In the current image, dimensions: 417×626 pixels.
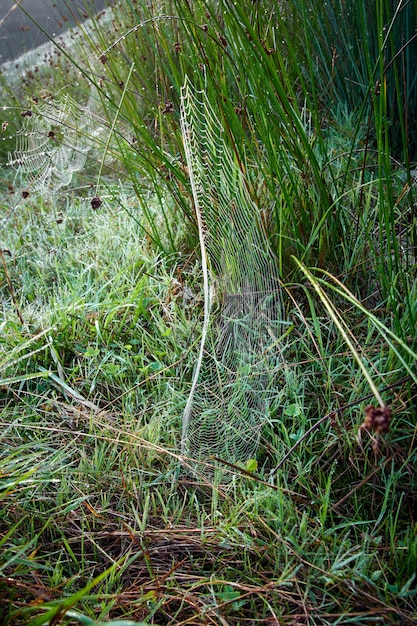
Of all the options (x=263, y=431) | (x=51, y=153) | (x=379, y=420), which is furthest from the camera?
(x=51, y=153)

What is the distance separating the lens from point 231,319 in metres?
1.57

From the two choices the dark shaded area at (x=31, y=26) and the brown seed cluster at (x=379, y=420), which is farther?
the dark shaded area at (x=31, y=26)

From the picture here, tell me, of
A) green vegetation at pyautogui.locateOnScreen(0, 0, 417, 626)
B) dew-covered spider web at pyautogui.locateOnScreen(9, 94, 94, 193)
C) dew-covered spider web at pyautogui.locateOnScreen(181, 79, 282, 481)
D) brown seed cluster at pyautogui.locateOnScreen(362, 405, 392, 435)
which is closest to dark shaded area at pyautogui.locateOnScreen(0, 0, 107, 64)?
dew-covered spider web at pyautogui.locateOnScreen(9, 94, 94, 193)

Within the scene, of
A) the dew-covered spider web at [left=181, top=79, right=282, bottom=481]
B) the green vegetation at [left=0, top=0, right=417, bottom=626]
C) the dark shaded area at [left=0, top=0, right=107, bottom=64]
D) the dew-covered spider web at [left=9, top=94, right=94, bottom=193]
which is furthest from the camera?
the dark shaded area at [left=0, top=0, right=107, bottom=64]

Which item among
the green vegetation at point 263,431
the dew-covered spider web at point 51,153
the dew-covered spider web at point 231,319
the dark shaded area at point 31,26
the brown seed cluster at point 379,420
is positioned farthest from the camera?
the dark shaded area at point 31,26

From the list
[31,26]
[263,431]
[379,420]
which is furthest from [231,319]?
[31,26]

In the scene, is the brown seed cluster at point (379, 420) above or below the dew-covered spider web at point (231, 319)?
above

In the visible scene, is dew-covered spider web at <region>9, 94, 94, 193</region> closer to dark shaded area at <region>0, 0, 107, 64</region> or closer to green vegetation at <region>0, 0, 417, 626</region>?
green vegetation at <region>0, 0, 417, 626</region>

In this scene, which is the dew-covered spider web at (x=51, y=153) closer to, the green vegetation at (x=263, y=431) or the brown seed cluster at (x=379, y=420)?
the green vegetation at (x=263, y=431)

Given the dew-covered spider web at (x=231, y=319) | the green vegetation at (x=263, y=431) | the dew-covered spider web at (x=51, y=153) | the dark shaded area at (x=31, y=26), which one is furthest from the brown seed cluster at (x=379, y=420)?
the dark shaded area at (x=31, y=26)

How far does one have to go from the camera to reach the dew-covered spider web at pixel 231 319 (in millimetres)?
1465

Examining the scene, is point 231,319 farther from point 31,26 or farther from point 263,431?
point 31,26

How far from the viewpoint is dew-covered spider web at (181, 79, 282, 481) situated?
1.46 m

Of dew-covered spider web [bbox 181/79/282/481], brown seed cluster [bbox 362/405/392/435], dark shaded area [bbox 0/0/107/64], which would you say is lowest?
dew-covered spider web [bbox 181/79/282/481]
